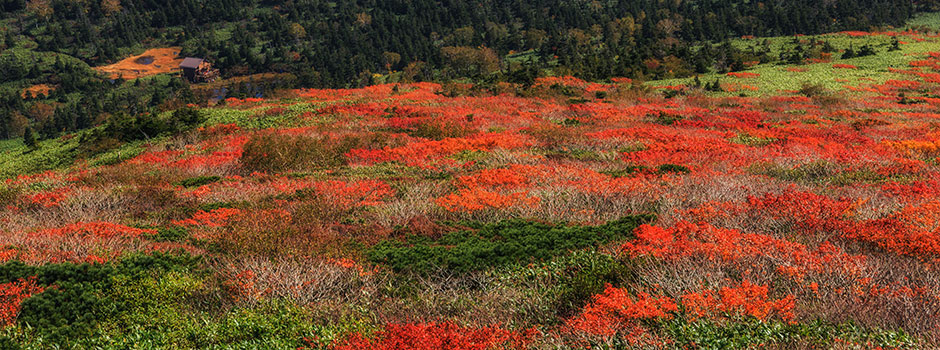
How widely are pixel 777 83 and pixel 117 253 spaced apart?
2004 inches

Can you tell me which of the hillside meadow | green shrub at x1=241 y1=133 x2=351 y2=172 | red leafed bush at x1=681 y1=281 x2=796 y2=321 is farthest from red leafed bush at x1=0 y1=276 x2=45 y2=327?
green shrub at x1=241 y1=133 x2=351 y2=172

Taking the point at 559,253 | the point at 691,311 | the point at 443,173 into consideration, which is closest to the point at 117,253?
the point at 559,253

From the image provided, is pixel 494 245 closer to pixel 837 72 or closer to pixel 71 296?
pixel 71 296

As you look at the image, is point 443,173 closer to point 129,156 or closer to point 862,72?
point 129,156

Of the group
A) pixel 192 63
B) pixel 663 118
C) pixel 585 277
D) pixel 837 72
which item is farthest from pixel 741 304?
pixel 192 63

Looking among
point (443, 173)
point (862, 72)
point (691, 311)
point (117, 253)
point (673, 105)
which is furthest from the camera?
point (862, 72)

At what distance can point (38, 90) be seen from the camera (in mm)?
117438

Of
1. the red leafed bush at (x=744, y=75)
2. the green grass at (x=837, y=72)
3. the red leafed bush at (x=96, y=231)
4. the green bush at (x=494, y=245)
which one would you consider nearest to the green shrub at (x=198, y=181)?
the red leafed bush at (x=96, y=231)

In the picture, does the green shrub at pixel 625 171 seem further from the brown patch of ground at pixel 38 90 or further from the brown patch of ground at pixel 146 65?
the brown patch of ground at pixel 146 65

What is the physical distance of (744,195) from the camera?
9.96 m

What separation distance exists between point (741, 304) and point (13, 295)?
806cm

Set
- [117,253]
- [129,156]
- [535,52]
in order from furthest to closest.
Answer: [535,52] → [129,156] → [117,253]

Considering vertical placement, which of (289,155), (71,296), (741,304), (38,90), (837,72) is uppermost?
(741,304)

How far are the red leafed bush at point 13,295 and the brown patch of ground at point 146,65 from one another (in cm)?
15148
